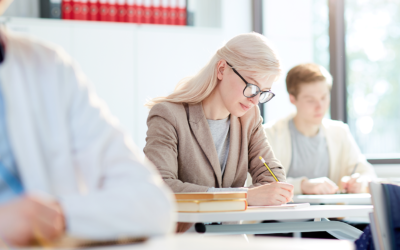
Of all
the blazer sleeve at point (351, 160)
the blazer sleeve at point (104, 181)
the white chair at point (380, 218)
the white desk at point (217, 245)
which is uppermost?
the blazer sleeve at point (104, 181)

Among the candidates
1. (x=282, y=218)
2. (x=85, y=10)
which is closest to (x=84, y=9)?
(x=85, y=10)

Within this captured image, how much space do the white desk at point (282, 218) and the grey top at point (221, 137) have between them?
20.0 inches

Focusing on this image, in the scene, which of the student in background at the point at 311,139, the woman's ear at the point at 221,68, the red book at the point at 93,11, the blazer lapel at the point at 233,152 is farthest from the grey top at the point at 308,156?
the red book at the point at 93,11

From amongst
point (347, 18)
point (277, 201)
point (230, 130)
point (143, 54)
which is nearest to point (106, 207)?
point (277, 201)

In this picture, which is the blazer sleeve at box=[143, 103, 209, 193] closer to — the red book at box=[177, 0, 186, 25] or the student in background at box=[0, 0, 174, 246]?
the student in background at box=[0, 0, 174, 246]

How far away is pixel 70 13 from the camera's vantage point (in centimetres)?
377

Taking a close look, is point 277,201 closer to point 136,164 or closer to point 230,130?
point 230,130

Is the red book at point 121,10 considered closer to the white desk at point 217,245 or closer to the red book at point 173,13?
the red book at point 173,13

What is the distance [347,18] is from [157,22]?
5.90 ft

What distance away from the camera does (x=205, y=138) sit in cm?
192

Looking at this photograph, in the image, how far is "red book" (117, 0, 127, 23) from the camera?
3830 mm

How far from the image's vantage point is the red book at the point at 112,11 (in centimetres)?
382

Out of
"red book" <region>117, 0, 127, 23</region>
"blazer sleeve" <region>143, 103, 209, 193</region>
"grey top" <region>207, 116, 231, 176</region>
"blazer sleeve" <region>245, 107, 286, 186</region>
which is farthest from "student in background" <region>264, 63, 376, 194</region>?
"red book" <region>117, 0, 127, 23</region>

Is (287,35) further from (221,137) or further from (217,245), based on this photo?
(217,245)
